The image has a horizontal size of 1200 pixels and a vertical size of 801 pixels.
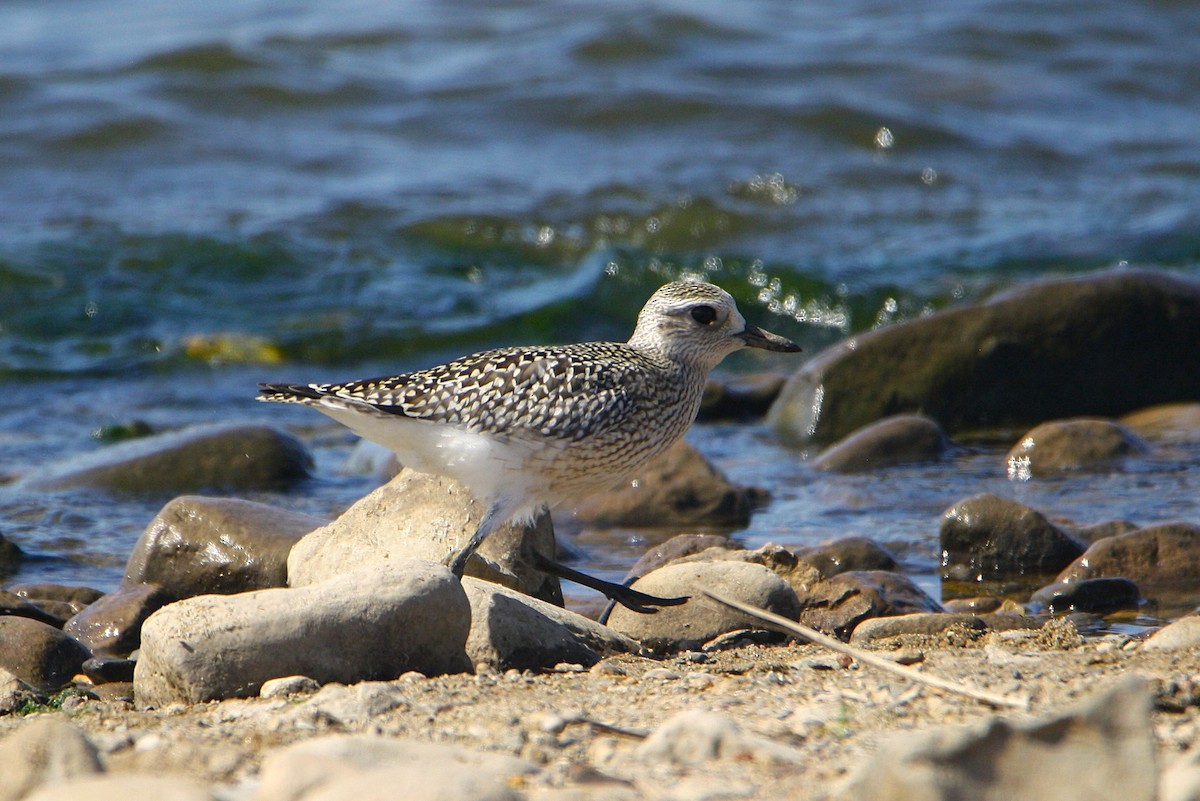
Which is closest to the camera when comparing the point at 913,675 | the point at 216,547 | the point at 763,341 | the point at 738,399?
the point at 913,675

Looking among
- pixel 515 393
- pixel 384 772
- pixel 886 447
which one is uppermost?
pixel 515 393

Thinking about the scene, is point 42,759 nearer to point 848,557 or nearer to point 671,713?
point 671,713

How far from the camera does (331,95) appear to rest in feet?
66.8

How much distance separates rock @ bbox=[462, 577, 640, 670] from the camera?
559 cm

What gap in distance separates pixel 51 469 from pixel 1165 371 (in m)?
8.19

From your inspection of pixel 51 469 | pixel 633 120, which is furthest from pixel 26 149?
pixel 51 469

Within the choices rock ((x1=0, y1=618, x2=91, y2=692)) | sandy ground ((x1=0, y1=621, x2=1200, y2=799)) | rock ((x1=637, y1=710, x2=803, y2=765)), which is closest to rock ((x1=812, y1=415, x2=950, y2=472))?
sandy ground ((x1=0, y1=621, x2=1200, y2=799))

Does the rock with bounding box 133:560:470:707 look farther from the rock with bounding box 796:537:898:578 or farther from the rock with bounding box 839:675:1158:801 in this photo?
the rock with bounding box 796:537:898:578

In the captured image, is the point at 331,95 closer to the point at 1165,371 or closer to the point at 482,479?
the point at 1165,371

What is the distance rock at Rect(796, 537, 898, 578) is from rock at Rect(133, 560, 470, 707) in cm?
261

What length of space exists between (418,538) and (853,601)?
1.99m

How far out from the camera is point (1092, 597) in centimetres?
688

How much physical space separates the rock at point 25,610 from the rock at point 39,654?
45cm

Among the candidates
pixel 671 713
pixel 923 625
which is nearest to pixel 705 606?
pixel 923 625
